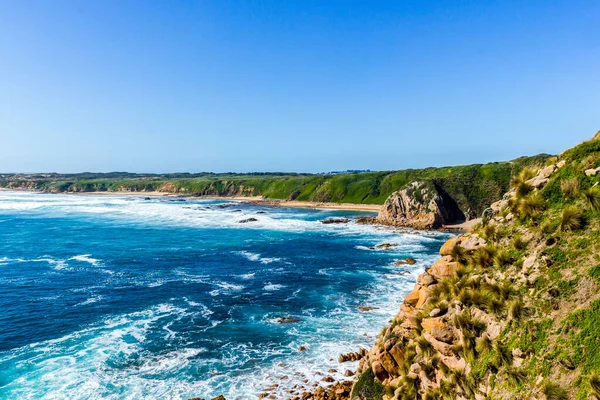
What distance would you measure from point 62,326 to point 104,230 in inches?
2410

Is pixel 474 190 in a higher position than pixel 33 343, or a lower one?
higher

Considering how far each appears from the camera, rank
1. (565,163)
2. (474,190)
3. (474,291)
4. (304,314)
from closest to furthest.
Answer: (474,291) < (565,163) < (304,314) < (474,190)

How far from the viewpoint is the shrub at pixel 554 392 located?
10484mm

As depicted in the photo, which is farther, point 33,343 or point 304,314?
point 304,314

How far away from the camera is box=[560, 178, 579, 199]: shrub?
14977mm

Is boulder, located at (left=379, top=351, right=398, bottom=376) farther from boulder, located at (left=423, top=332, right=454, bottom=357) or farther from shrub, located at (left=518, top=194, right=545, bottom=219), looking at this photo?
shrub, located at (left=518, top=194, right=545, bottom=219)

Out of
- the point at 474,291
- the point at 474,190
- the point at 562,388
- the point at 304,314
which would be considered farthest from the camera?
the point at 474,190

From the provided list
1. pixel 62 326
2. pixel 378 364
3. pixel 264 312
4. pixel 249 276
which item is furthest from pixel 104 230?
pixel 378 364

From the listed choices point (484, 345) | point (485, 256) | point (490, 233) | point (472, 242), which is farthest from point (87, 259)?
point (484, 345)

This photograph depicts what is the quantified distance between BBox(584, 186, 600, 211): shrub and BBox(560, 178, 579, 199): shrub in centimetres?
64

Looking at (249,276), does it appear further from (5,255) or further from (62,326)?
(5,255)

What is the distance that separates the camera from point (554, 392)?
10.6 m

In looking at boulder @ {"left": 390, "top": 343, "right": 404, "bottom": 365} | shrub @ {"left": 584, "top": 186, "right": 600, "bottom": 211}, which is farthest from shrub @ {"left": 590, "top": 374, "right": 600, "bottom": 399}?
boulder @ {"left": 390, "top": 343, "right": 404, "bottom": 365}

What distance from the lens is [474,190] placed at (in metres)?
109
